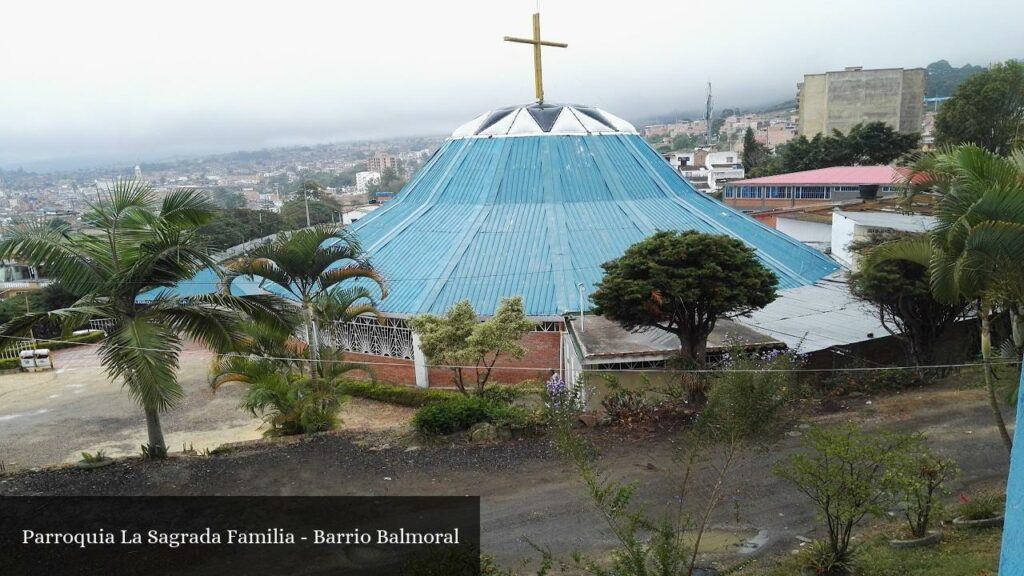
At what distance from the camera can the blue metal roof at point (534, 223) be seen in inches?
626

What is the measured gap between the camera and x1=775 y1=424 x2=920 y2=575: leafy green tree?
18.0 ft

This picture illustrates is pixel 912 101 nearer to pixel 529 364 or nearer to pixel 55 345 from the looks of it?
pixel 529 364

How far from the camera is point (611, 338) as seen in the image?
488 inches

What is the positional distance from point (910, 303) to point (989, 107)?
26.0 meters

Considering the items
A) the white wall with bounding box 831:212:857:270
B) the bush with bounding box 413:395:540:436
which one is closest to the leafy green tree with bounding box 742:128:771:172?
the white wall with bounding box 831:212:857:270

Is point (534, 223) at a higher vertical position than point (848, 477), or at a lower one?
higher

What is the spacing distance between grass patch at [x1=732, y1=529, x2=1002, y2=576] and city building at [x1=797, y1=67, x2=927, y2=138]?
6607 centimetres

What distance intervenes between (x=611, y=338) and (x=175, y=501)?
735 centimetres

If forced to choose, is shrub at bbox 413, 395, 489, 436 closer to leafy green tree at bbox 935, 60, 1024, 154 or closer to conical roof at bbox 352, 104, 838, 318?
conical roof at bbox 352, 104, 838, 318

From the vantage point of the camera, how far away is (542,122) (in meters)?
21.6

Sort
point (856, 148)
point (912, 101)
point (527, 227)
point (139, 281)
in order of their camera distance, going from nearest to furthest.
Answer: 1. point (139, 281)
2. point (527, 227)
3. point (856, 148)
4. point (912, 101)

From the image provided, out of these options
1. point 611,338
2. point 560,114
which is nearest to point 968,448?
point 611,338

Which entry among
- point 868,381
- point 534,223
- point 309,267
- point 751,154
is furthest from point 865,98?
point 309,267

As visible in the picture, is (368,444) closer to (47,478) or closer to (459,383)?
(459,383)
